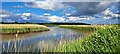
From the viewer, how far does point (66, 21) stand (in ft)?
22.4

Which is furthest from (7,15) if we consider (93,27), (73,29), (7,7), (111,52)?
(111,52)

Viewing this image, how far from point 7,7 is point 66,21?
1512mm

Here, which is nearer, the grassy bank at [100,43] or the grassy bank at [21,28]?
the grassy bank at [100,43]

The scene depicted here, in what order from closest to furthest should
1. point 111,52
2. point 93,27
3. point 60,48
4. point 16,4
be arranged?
point 111,52 → point 60,48 → point 93,27 → point 16,4

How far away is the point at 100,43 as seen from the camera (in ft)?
15.9

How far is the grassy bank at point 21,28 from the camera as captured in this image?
23.5 feet

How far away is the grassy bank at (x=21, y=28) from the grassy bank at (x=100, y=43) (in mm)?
2274

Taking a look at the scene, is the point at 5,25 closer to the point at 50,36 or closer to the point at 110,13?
the point at 50,36

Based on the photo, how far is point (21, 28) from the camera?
25.5ft

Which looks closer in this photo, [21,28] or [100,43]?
[100,43]

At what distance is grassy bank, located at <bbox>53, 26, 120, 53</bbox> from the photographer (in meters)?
4.77

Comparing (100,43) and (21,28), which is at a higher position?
(100,43)

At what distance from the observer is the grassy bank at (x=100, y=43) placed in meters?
4.77

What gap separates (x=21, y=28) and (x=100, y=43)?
344cm
